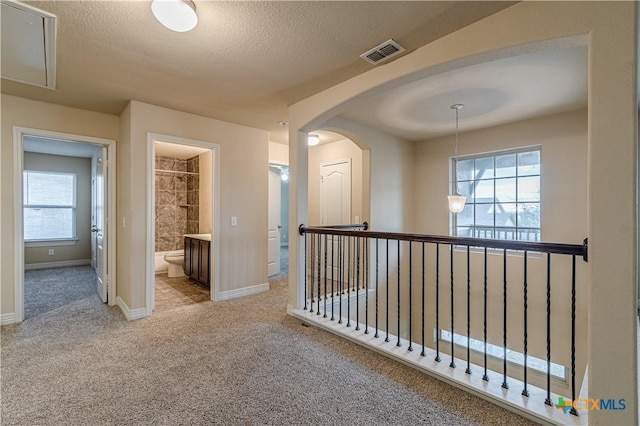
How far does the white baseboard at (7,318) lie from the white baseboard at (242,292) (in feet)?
6.89

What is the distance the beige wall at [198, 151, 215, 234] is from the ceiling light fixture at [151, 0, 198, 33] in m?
3.92

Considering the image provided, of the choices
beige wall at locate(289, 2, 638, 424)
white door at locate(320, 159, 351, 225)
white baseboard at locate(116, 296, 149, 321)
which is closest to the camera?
beige wall at locate(289, 2, 638, 424)

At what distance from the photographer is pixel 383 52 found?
7.48ft

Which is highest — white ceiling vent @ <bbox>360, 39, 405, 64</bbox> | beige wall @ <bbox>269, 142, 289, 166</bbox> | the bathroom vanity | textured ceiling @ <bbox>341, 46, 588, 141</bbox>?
textured ceiling @ <bbox>341, 46, 588, 141</bbox>

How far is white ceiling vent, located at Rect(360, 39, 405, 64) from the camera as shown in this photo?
85.9 inches

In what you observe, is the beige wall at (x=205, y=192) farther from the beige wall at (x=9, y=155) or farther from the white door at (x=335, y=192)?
the beige wall at (x=9, y=155)

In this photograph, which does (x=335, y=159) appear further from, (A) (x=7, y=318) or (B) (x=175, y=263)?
(A) (x=7, y=318)

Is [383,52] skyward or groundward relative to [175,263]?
skyward

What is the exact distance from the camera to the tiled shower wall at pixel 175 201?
242 inches

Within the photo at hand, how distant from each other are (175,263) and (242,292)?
2.14 m

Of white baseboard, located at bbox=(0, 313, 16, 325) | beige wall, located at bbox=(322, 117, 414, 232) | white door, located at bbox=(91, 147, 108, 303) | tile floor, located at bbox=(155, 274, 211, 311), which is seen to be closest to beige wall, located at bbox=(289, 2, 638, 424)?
beige wall, located at bbox=(322, 117, 414, 232)

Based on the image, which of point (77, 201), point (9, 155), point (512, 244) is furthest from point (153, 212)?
point (77, 201)

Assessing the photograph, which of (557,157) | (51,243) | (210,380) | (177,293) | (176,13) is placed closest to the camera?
(176,13)

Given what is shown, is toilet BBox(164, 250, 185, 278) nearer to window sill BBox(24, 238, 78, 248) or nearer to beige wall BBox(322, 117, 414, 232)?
window sill BBox(24, 238, 78, 248)
